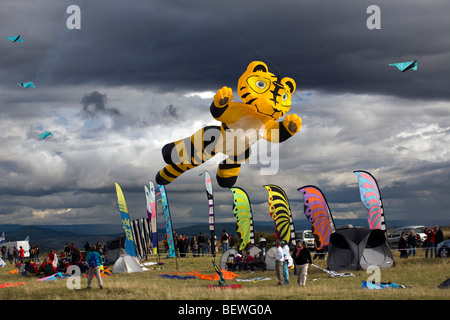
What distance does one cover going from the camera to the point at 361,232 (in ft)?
79.1

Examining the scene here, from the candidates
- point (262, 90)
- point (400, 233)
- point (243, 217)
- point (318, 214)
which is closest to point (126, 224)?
point (243, 217)

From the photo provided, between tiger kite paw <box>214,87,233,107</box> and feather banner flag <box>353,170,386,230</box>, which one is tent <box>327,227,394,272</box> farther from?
tiger kite paw <box>214,87,233,107</box>

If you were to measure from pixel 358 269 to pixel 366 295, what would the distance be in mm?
8317

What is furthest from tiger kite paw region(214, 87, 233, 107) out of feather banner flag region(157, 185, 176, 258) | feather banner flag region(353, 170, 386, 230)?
feather banner flag region(157, 185, 176, 258)

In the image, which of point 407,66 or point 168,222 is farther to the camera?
point 168,222

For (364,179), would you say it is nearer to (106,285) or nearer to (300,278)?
(300,278)

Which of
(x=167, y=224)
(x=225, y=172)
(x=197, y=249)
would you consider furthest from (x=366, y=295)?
(x=197, y=249)

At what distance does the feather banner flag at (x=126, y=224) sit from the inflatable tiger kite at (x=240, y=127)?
13875 mm

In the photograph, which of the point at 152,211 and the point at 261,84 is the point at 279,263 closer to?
the point at 261,84

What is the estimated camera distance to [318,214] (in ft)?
93.1

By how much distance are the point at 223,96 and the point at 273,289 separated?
21.3 feet

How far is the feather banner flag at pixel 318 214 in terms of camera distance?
28094mm

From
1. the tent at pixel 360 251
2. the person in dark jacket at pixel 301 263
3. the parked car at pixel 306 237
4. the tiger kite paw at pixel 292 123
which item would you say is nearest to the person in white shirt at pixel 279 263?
the person in dark jacket at pixel 301 263

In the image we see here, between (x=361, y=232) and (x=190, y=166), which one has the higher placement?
(x=190, y=166)
